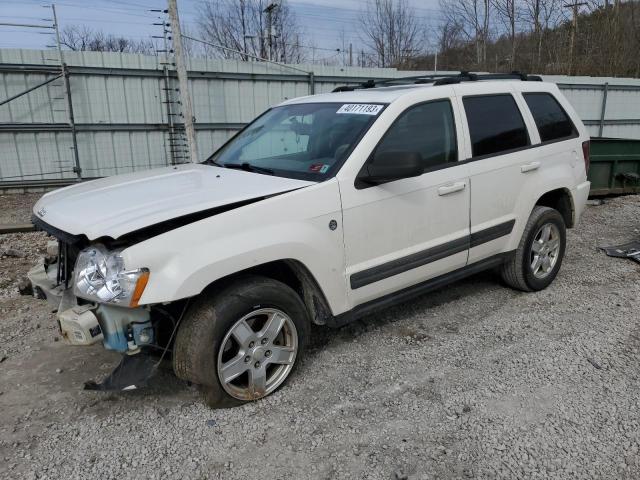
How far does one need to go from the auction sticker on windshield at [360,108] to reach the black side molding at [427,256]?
1.04 meters

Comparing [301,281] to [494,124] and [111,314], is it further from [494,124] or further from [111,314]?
[494,124]

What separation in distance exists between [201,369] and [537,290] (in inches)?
133

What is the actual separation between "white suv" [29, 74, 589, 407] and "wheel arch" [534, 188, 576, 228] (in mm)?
255

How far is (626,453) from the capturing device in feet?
8.86

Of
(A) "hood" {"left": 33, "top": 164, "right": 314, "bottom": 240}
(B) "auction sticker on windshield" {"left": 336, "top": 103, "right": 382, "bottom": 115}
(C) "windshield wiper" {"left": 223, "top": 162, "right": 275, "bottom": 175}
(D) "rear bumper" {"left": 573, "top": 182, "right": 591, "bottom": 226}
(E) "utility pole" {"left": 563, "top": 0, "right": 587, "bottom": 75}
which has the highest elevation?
(E) "utility pole" {"left": 563, "top": 0, "right": 587, "bottom": 75}

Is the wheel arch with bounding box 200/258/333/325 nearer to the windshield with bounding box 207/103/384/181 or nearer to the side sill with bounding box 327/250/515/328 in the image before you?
the side sill with bounding box 327/250/515/328

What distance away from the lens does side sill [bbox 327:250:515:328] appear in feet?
11.5

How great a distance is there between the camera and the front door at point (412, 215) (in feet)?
11.1

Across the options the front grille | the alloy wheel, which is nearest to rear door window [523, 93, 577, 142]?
the alloy wheel

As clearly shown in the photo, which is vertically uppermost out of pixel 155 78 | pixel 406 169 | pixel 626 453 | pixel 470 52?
pixel 470 52

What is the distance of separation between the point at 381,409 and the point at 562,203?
307 centimetres

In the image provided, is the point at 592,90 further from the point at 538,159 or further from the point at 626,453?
the point at 626,453

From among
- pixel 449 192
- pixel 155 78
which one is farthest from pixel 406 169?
pixel 155 78

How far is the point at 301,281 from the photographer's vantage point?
335 cm
